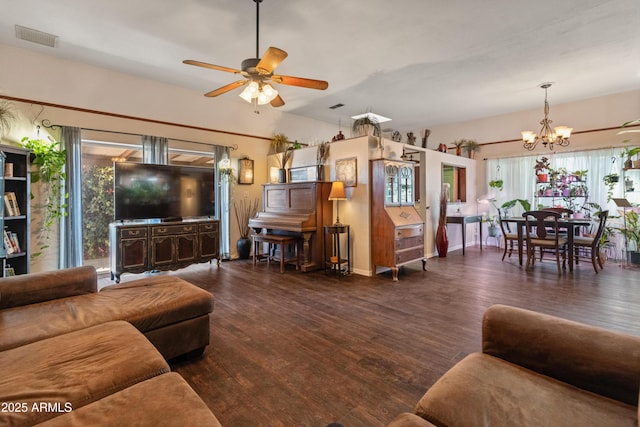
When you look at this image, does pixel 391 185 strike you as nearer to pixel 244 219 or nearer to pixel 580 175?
pixel 244 219

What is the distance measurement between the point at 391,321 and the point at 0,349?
275cm

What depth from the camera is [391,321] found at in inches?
114

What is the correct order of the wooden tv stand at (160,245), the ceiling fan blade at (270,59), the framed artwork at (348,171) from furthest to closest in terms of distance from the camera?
the framed artwork at (348,171) → the wooden tv stand at (160,245) → the ceiling fan blade at (270,59)

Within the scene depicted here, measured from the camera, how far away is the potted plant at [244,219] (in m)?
5.98

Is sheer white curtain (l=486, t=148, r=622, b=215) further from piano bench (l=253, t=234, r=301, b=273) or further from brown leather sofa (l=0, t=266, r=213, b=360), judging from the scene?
brown leather sofa (l=0, t=266, r=213, b=360)

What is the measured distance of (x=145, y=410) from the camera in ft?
3.34

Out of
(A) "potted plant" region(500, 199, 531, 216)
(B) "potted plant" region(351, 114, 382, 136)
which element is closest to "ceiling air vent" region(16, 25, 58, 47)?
(B) "potted plant" region(351, 114, 382, 136)

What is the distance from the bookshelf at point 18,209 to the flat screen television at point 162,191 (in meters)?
0.97

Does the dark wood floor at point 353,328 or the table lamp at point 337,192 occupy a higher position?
the table lamp at point 337,192

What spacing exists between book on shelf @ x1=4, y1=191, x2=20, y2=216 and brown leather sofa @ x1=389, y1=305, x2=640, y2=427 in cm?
490

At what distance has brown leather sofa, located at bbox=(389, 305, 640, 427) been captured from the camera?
963 mm

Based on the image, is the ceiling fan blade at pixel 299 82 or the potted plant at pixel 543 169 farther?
the potted plant at pixel 543 169

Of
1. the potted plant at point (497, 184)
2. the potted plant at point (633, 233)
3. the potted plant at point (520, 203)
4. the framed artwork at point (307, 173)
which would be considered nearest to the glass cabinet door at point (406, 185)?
the framed artwork at point (307, 173)

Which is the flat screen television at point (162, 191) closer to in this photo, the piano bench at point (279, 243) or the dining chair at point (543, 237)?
the piano bench at point (279, 243)
